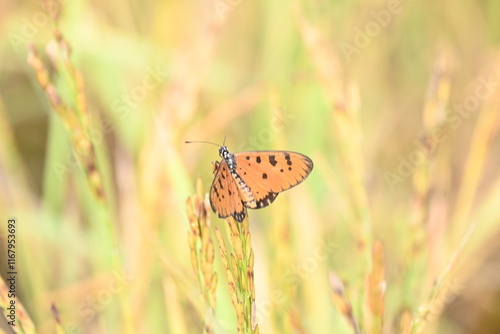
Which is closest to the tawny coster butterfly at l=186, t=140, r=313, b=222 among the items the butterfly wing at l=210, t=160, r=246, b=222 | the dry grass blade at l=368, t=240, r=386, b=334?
the butterfly wing at l=210, t=160, r=246, b=222

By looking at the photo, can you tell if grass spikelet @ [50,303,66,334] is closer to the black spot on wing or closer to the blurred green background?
the blurred green background

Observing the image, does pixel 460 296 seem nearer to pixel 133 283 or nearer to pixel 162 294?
pixel 162 294

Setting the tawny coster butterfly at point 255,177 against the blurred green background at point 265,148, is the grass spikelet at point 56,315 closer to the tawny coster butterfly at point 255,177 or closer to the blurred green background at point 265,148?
the blurred green background at point 265,148

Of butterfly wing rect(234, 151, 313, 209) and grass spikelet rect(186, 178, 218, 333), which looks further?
butterfly wing rect(234, 151, 313, 209)

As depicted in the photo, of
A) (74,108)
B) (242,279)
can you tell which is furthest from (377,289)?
(74,108)

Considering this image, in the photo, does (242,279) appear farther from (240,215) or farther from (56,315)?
(56,315)

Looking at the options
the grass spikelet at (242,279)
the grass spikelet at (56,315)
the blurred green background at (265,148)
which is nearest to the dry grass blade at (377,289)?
the blurred green background at (265,148)

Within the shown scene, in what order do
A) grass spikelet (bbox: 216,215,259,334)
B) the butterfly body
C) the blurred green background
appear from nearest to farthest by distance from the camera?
1. grass spikelet (bbox: 216,215,259,334)
2. the butterfly body
3. the blurred green background
